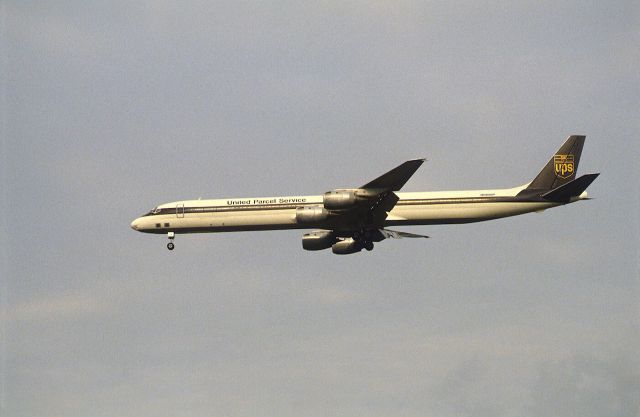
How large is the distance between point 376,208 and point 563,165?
38.3 feet

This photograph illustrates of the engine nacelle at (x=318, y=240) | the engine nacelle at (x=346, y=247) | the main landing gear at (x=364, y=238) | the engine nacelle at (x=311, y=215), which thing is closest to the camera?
the engine nacelle at (x=311, y=215)

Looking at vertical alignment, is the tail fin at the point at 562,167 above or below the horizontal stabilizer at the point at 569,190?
above

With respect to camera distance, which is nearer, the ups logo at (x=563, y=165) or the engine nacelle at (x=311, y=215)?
the engine nacelle at (x=311, y=215)

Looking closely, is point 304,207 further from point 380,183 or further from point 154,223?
point 154,223

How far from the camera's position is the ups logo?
212 ft

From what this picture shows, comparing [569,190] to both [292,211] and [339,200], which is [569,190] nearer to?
[339,200]

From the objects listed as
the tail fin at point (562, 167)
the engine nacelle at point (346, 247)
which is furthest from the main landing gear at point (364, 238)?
the tail fin at point (562, 167)

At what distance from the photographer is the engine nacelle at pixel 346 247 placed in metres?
67.7

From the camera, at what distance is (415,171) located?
2387 inches

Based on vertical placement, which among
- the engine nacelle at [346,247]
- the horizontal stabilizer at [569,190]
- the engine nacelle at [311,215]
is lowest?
the engine nacelle at [346,247]

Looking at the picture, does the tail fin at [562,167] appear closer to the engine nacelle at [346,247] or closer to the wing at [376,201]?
the wing at [376,201]

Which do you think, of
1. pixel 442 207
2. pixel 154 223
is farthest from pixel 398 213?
pixel 154 223

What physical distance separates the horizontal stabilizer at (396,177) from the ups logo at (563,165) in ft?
32.5

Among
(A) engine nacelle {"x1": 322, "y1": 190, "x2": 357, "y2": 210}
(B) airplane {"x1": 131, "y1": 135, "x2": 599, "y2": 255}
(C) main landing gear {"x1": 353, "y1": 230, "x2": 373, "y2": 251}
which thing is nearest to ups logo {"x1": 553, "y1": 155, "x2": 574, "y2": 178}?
(B) airplane {"x1": 131, "y1": 135, "x2": 599, "y2": 255}
